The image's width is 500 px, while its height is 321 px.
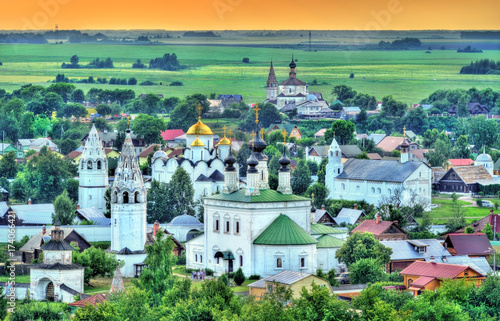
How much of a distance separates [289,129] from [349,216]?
4822 cm

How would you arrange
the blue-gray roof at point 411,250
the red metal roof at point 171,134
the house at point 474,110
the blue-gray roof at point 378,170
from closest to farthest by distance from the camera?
the blue-gray roof at point 411,250 → the blue-gray roof at point 378,170 → the red metal roof at point 171,134 → the house at point 474,110

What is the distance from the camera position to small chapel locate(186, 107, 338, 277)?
45406 mm

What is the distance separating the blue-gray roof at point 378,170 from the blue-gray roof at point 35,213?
17469mm

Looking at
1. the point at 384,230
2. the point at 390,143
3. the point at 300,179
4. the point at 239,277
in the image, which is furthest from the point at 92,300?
the point at 390,143

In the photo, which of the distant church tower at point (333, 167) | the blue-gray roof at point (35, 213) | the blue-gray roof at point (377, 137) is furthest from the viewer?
the blue-gray roof at point (377, 137)

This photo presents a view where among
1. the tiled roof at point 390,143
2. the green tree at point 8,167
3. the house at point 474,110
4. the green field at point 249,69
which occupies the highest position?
the green field at point 249,69

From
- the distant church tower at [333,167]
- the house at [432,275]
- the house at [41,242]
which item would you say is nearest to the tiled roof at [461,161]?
the distant church tower at [333,167]

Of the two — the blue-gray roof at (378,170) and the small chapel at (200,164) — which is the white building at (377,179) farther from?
the small chapel at (200,164)

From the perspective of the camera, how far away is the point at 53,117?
12000 cm

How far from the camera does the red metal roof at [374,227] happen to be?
55.5 meters

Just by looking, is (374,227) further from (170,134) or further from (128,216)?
(170,134)

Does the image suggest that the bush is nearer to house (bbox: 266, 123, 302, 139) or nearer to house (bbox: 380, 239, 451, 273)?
house (bbox: 380, 239, 451, 273)

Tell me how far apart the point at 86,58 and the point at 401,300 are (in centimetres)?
13925

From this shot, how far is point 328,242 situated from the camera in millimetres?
48781
